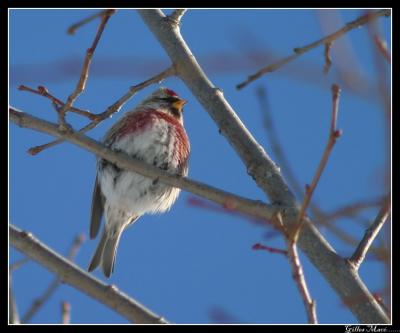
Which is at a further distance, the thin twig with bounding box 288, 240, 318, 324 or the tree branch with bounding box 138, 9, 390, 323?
the tree branch with bounding box 138, 9, 390, 323

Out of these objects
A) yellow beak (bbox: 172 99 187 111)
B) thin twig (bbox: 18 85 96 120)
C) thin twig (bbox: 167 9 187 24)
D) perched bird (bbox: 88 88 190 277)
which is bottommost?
thin twig (bbox: 18 85 96 120)

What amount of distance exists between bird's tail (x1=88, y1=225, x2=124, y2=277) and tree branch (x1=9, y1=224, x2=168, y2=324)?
2681 millimetres

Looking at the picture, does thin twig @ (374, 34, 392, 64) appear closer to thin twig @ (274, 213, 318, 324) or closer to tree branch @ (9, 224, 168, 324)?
thin twig @ (274, 213, 318, 324)

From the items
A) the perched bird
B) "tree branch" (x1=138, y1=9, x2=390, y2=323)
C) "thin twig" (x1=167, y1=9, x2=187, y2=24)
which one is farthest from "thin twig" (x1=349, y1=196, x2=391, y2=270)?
the perched bird

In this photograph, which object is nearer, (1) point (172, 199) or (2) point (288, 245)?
(2) point (288, 245)

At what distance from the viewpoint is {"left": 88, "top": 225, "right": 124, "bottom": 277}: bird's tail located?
200 inches

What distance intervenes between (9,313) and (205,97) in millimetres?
1742

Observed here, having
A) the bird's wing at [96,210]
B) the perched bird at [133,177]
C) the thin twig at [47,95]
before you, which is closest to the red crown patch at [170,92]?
the perched bird at [133,177]

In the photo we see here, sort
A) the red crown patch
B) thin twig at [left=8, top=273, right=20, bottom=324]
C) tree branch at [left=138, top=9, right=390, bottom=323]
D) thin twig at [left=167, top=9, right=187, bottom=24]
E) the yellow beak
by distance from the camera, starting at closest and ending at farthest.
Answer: thin twig at [left=8, top=273, right=20, bottom=324], tree branch at [left=138, top=9, right=390, bottom=323], thin twig at [left=167, top=9, right=187, bottom=24], the yellow beak, the red crown patch

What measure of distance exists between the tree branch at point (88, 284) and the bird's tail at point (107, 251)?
2.68m

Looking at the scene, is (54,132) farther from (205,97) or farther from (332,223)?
(332,223)

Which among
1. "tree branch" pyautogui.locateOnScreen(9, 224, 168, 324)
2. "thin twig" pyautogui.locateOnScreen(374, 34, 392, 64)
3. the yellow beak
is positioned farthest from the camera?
the yellow beak
